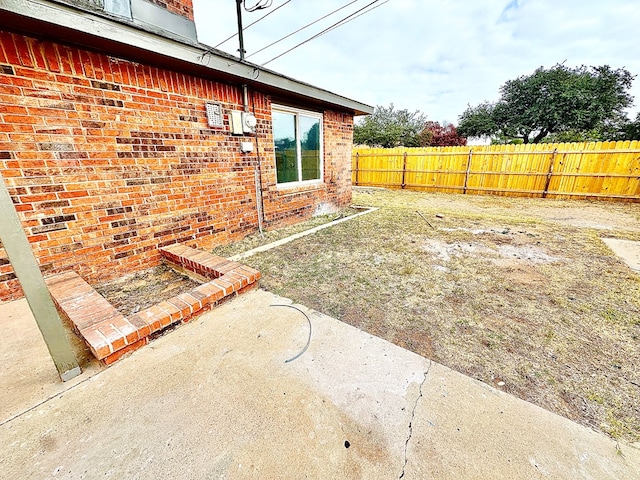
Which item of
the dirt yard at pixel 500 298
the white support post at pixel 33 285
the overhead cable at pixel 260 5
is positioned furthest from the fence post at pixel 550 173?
the white support post at pixel 33 285

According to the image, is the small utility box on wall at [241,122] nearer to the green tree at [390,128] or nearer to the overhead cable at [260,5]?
the overhead cable at [260,5]

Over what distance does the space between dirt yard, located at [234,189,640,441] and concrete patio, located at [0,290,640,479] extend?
22cm

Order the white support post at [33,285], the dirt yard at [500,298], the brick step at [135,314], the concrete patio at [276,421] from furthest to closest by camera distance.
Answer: the brick step at [135,314] < the dirt yard at [500,298] < the white support post at [33,285] < the concrete patio at [276,421]

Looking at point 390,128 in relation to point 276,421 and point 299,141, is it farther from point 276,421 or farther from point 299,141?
point 276,421

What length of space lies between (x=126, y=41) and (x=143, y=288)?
2.38m

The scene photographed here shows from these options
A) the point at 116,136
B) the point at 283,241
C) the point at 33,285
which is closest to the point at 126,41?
the point at 116,136

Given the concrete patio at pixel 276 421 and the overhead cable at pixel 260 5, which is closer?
the concrete patio at pixel 276 421

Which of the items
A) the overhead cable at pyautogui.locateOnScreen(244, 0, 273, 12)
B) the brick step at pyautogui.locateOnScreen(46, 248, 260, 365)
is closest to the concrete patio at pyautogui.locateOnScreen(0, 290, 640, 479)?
the brick step at pyautogui.locateOnScreen(46, 248, 260, 365)

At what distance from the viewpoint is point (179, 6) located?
4016 millimetres

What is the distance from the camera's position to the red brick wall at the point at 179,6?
149 inches

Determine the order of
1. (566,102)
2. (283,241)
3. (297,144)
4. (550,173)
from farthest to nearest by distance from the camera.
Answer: (566,102)
(550,173)
(297,144)
(283,241)

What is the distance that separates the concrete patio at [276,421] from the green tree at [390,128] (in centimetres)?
2367

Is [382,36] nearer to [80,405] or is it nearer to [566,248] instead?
[566,248]

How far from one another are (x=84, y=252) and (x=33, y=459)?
2043mm
